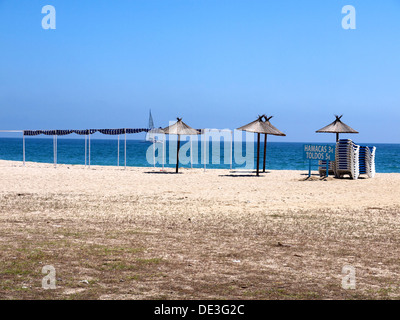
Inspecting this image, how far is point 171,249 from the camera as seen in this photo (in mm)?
6043

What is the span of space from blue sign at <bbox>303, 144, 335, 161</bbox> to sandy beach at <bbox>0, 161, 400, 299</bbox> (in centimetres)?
620

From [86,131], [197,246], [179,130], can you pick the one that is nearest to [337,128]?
[179,130]

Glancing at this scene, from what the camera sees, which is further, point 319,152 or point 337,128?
point 337,128

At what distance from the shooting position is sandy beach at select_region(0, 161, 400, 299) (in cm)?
445

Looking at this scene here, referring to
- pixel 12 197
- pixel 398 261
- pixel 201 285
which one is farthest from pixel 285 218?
pixel 12 197

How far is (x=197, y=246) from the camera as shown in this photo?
6246 millimetres

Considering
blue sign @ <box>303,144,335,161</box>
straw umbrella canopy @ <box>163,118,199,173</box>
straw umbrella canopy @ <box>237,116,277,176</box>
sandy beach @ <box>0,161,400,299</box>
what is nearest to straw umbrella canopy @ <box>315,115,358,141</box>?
straw umbrella canopy @ <box>237,116,277,176</box>

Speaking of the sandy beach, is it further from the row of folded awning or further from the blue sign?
the row of folded awning

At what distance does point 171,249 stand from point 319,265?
1.83 meters

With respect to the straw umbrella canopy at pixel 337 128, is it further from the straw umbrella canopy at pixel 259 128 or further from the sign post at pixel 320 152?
the sign post at pixel 320 152

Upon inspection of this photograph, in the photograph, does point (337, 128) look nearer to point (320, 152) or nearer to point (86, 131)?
point (320, 152)

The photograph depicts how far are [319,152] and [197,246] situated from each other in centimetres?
1313
